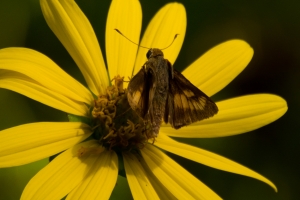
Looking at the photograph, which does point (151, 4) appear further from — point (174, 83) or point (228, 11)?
point (174, 83)

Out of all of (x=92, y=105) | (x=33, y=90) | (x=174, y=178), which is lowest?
(x=174, y=178)

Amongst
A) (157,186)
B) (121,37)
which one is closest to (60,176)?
(157,186)

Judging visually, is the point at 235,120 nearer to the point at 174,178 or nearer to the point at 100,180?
the point at 174,178

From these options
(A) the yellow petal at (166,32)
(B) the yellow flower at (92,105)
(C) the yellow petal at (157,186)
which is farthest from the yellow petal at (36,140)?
(A) the yellow petal at (166,32)

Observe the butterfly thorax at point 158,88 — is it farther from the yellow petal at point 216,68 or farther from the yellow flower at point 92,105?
the yellow petal at point 216,68

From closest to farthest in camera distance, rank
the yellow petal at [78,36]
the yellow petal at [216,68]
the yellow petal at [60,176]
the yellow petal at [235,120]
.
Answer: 1. the yellow petal at [60,176]
2. the yellow petal at [78,36]
3. the yellow petal at [235,120]
4. the yellow petal at [216,68]

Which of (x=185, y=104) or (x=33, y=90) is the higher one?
(x=33, y=90)

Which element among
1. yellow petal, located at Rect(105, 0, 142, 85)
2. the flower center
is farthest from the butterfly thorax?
yellow petal, located at Rect(105, 0, 142, 85)

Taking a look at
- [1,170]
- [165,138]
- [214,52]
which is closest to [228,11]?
[214,52]
